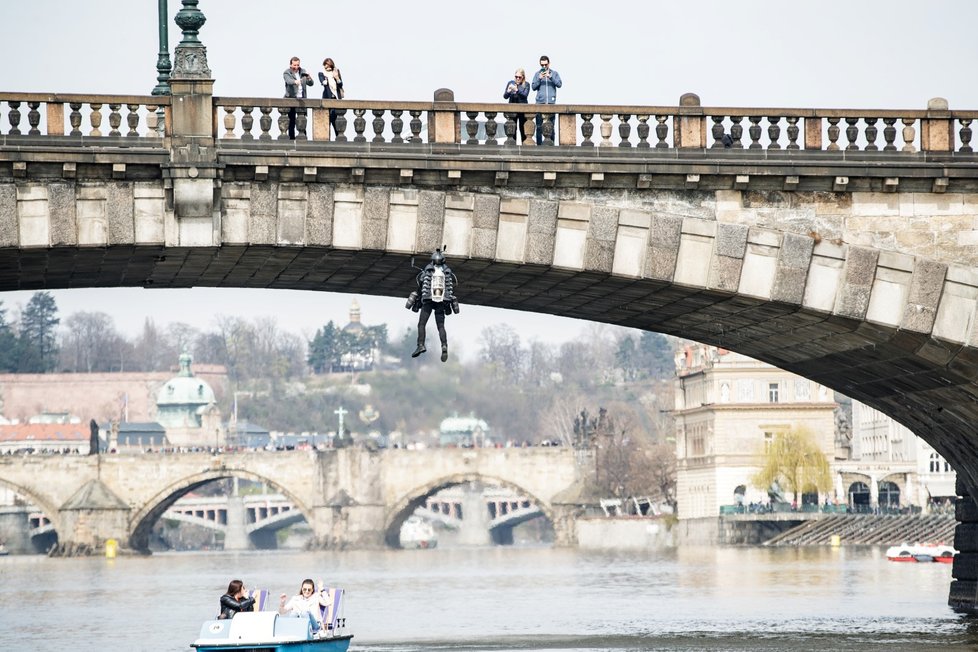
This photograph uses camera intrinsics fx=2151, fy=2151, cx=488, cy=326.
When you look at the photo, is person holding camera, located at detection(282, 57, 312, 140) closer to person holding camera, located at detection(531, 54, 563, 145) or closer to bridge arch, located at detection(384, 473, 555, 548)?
person holding camera, located at detection(531, 54, 563, 145)

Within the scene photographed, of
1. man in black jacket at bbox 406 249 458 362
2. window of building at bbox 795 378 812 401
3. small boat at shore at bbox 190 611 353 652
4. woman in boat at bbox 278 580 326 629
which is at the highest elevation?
window of building at bbox 795 378 812 401

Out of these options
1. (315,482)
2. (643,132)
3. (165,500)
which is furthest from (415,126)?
(315,482)

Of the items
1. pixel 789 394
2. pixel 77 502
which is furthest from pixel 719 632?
pixel 77 502

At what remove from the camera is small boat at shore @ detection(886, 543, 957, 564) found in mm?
96438

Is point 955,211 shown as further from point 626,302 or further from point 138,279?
point 138,279

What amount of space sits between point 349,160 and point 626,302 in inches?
341

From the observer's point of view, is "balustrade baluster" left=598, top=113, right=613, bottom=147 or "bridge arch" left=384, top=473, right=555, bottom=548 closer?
"balustrade baluster" left=598, top=113, right=613, bottom=147

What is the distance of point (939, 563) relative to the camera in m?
94.6

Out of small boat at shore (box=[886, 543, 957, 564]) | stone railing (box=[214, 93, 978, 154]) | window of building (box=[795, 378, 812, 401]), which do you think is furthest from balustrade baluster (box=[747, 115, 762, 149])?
window of building (box=[795, 378, 812, 401])

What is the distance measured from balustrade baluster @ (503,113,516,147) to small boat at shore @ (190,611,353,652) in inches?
367

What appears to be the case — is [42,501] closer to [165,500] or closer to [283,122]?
[165,500]

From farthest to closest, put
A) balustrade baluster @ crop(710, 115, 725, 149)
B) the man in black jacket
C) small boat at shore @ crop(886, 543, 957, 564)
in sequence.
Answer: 1. small boat at shore @ crop(886, 543, 957, 564)
2. balustrade baluster @ crop(710, 115, 725, 149)
3. the man in black jacket

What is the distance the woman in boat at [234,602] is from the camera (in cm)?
3847

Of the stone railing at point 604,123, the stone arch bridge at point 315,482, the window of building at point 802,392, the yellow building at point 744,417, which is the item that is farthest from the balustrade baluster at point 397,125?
the stone arch bridge at point 315,482
